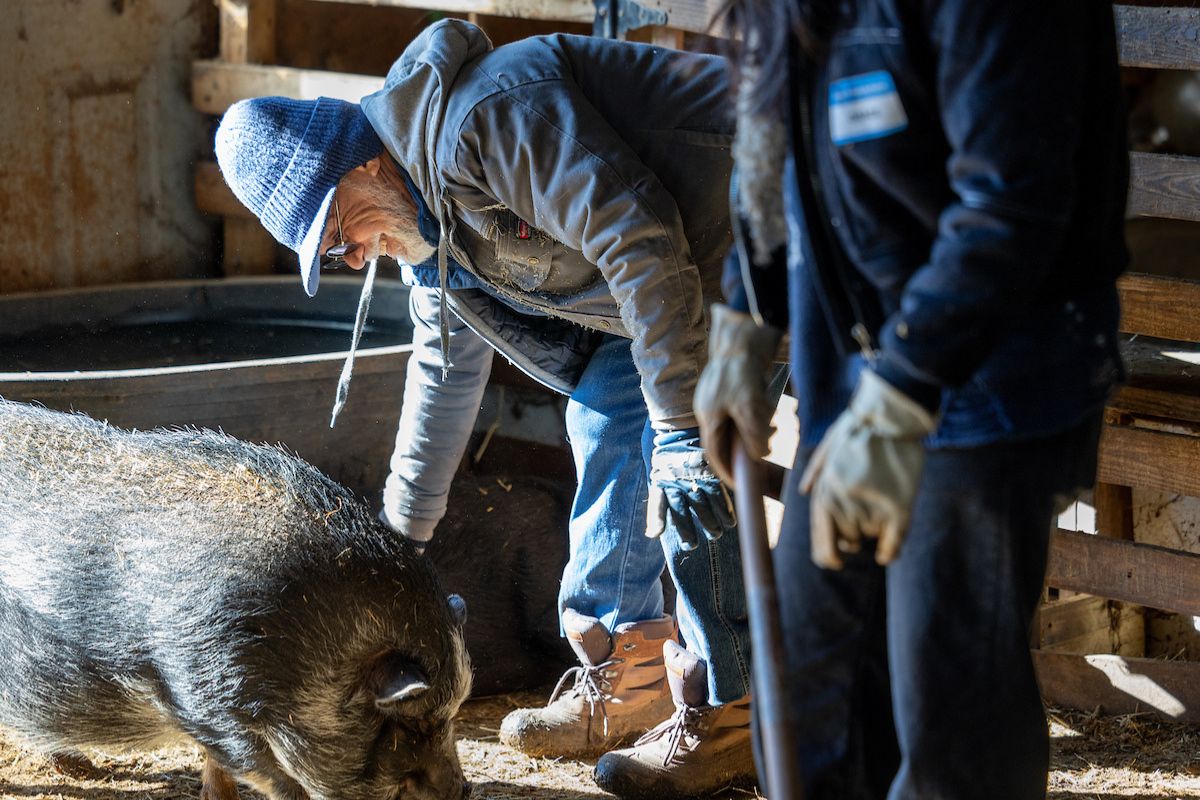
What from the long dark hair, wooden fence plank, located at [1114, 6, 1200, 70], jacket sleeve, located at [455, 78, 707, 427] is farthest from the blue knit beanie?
wooden fence plank, located at [1114, 6, 1200, 70]

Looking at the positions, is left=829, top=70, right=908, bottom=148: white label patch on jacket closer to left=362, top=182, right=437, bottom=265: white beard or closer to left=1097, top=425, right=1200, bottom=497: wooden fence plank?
left=362, top=182, right=437, bottom=265: white beard

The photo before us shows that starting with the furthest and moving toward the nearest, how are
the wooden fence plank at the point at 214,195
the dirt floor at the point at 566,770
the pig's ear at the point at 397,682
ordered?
the wooden fence plank at the point at 214,195, the dirt floor at the point at 566,770, the pig's ear at the point at 397,682

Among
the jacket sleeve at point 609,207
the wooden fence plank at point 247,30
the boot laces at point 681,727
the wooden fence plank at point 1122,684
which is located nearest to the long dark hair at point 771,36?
the jacket sleeve at point 609,207

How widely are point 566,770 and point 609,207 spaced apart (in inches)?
65.3

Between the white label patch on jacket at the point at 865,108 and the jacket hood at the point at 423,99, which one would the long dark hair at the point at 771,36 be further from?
the jacket hood at the point at 423,99

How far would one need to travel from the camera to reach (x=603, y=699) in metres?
3.67

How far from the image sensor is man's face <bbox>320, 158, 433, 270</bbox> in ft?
10.0

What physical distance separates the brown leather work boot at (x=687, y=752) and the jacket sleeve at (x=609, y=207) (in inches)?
37.8

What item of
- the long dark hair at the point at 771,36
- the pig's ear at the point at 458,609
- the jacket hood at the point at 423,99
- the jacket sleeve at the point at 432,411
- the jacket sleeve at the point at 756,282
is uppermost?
the long dark hair at the point at 771,36

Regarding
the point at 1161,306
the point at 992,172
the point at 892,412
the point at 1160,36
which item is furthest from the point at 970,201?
the point at 1161,306

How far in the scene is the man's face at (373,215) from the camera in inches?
120

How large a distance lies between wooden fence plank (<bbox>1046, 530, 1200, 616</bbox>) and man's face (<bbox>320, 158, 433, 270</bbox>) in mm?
1802

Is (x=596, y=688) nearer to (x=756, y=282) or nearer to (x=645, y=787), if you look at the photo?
(x=645, y=787)

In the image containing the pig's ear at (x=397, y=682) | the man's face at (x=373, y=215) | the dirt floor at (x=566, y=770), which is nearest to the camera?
the pig's ear at (x=397, y=682)
